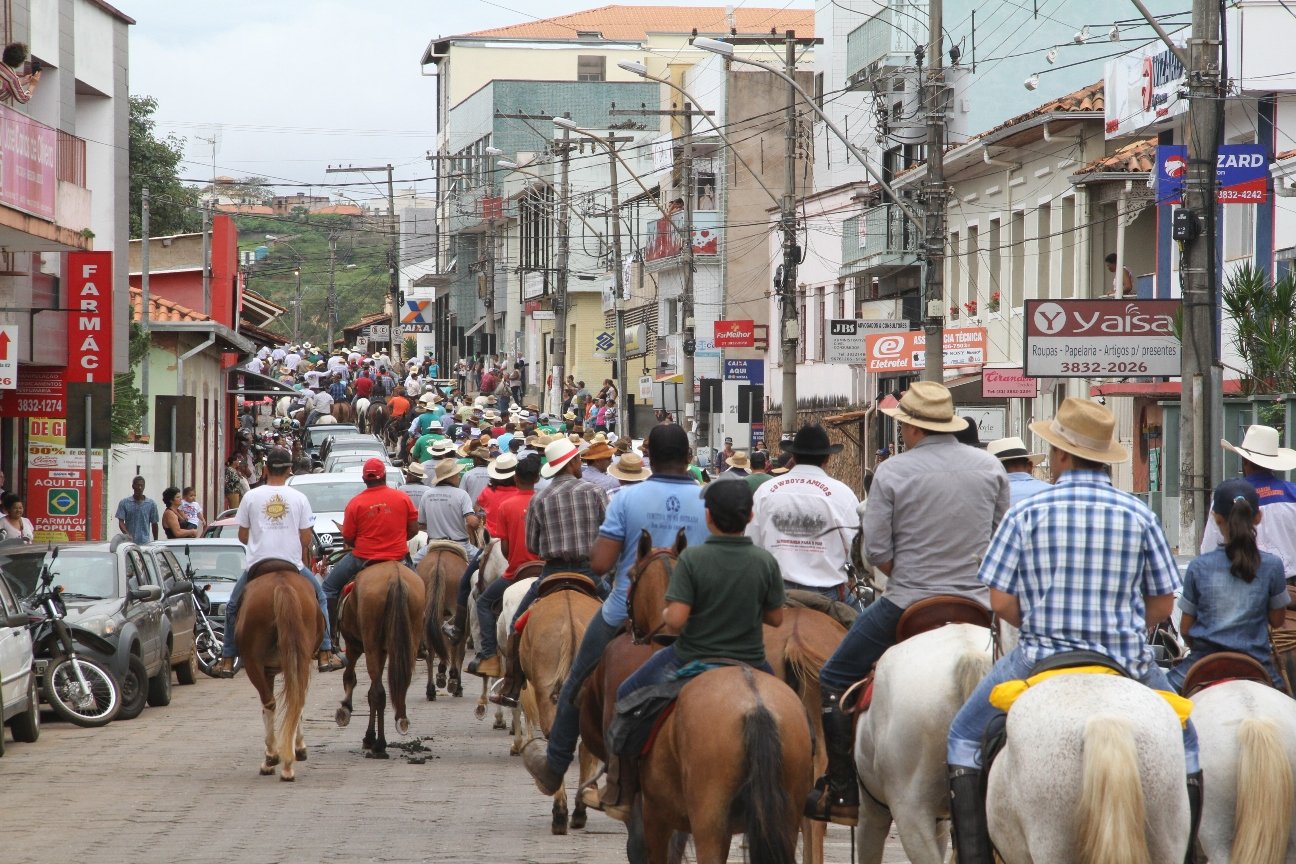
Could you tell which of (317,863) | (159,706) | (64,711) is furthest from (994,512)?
(159,706)

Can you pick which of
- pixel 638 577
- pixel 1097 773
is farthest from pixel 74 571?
pixel 1097 773

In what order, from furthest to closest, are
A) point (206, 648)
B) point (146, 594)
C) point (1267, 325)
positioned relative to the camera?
point (206, 648)
point (1267, 325)
point (146, 594)

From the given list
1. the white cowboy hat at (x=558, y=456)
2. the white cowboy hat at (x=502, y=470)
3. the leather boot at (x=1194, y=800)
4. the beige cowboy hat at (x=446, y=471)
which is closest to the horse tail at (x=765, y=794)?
the leather boot at (x=1194, y=800)

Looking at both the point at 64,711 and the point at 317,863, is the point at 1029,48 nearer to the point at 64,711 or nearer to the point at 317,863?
the point at 64,711

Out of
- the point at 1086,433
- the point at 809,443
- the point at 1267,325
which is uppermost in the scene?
the point at 1267,325

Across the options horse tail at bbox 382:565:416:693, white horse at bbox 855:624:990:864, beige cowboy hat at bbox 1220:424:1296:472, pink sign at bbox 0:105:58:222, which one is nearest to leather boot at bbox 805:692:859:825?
white horse at bbox 855:624:990:864

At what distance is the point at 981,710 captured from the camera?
7.53 meters

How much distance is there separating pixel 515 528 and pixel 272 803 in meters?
3.17

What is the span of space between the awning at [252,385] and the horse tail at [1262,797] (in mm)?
46077

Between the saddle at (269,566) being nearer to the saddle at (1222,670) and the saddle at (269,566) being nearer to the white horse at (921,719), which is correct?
the white horse at (921,719)

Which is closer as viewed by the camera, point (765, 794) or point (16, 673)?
point (765, 794)

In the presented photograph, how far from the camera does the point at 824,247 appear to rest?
56844 mm

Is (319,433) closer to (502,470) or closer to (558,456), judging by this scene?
(502,470)

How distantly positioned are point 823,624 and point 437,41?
100 meters
